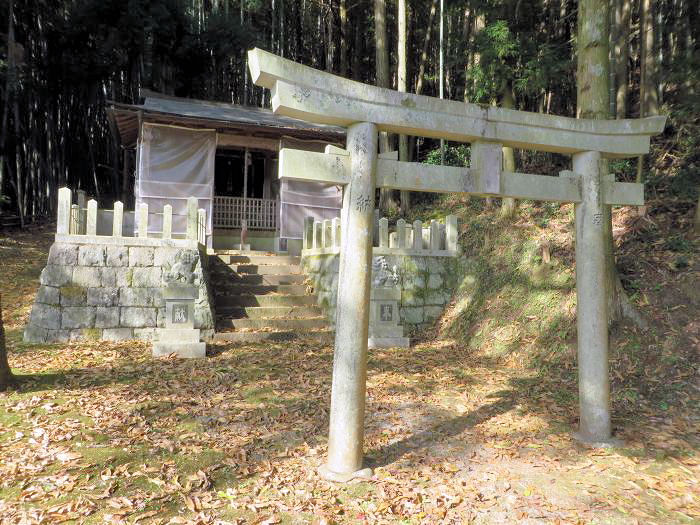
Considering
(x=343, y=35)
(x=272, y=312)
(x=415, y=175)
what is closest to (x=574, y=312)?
(x=415, y=175)

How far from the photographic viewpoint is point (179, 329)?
684 cm

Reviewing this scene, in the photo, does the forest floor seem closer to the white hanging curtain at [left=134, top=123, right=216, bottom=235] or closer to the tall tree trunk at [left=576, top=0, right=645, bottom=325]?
the tall tree trunk at [left=576, top=0, right=645, bottom=325]

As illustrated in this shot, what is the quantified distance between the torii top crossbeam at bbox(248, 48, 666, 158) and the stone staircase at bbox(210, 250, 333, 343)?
16.6 ft

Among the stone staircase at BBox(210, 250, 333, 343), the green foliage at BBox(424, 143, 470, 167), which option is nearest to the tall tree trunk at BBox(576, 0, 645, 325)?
the stone staircase at BBox(210, 250, 333, 343)

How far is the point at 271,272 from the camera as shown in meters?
9.94

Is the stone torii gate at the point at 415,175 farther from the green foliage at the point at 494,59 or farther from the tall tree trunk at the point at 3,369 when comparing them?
the green foliage at the point at 494,59

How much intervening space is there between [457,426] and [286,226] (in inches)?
317

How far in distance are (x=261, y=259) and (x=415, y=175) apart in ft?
22.8

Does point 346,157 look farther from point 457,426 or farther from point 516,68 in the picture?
point 516,68

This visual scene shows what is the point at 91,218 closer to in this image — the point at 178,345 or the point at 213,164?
the point at 178,345

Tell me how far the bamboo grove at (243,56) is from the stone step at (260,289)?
627cm

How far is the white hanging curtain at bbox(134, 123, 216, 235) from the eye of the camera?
35.3 feet

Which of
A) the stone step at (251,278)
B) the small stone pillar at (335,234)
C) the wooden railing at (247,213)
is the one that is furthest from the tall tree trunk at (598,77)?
the wooden railing at (247,213)

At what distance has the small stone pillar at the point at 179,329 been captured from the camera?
6758 mm
